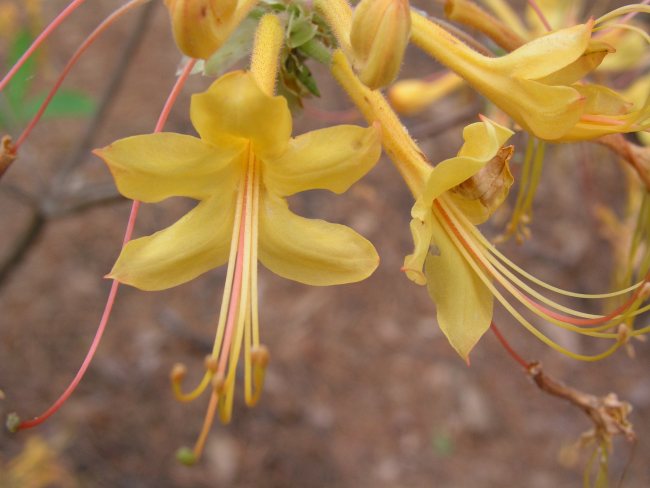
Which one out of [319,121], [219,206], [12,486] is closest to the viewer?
[219,206]

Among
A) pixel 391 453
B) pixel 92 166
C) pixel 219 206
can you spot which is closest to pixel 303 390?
pixel 391 453

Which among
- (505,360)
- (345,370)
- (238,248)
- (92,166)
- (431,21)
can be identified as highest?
(431,21)

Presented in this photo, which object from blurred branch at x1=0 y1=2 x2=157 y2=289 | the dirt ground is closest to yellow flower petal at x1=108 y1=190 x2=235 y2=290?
blurred branch at x1=0 y1=2 x2=157 y2=289

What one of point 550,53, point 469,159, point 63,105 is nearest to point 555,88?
point 550,53

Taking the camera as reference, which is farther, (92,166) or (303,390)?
(92,166)

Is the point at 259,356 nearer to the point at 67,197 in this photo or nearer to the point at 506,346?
the point at 506,346

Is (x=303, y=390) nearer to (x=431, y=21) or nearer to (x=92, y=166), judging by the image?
(x=92, y=166)

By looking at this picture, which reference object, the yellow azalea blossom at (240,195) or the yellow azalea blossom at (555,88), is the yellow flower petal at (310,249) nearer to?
the yellow azalea blossom at (240,195)
